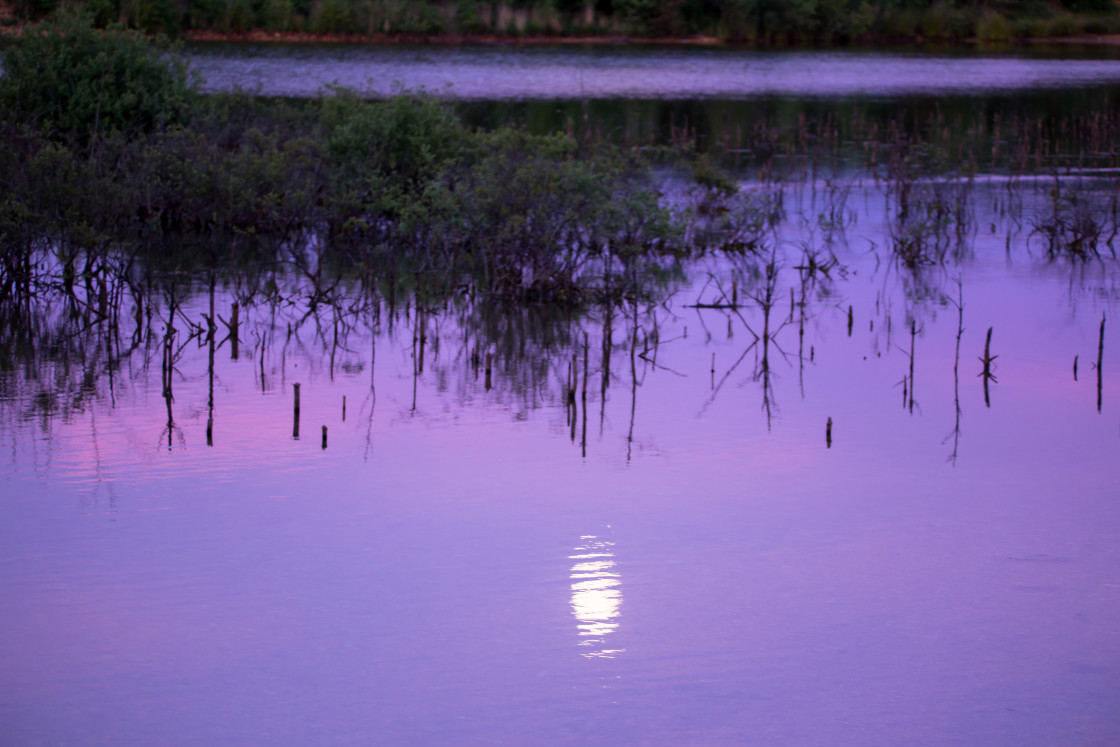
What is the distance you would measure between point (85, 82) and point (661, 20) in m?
52.3

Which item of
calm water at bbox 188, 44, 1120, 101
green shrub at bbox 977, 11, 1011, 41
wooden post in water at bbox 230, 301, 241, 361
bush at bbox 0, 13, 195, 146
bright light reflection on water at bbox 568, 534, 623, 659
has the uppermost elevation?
green shrub at bbox 977, 11, 1011, 41

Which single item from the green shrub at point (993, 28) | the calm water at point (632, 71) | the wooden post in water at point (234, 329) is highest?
the green shrub at point (993, 28)

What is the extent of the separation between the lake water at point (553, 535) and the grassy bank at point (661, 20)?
4512 centimetres

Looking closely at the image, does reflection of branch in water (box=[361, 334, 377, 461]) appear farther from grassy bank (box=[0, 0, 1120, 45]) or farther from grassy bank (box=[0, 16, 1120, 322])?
grassy bank (box=[0, 0, 1120, 45])

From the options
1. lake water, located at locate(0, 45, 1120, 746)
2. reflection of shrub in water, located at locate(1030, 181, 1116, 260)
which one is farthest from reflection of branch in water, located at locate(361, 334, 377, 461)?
reflection of shrub in water, located at locate(1030, 181, 1116, 260)

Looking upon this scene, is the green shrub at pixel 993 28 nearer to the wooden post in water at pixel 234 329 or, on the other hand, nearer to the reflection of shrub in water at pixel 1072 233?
the reflection of shrub in water at pixel 1072 233

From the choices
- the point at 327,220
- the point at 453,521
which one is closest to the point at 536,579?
the point at 453,521

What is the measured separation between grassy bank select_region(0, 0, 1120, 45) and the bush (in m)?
36.8

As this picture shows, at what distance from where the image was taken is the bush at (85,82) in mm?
15180

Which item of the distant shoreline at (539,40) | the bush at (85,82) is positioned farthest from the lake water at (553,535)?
the distant shoreline at (539,40)

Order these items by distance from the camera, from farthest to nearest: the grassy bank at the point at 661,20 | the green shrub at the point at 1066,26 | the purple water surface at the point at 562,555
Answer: the green shrub at the point at 1066,26 < the grassy bank at the point at 661,20 < the purple water surface at the point at 562,555

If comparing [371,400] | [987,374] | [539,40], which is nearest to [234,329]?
[371,400]

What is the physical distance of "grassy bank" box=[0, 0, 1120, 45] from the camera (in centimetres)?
5528

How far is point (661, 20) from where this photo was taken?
64.6 meters
